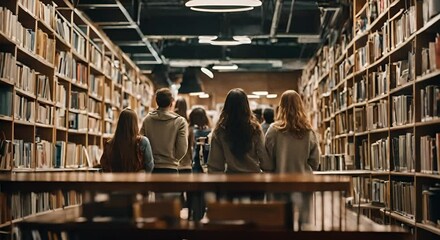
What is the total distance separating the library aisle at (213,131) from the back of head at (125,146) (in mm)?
31

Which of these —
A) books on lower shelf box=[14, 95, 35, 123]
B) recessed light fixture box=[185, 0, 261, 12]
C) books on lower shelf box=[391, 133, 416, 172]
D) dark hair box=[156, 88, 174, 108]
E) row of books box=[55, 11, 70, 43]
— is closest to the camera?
books on lower shelf box=[391, 133, 416, 172]

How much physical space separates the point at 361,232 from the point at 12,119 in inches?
140

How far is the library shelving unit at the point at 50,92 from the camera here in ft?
18.4

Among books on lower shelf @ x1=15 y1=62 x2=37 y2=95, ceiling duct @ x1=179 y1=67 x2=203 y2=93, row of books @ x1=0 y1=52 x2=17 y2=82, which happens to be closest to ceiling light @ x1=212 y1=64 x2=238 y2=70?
ceiling duct @ x1=179 y1=67 x2=203 y2=93

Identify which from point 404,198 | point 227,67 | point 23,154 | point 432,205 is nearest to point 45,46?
point 23,154

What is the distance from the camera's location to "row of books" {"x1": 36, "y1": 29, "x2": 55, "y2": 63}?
6676mm

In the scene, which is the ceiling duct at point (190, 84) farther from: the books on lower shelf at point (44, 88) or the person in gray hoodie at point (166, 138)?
the person in gray hoodie at point (166, 138)

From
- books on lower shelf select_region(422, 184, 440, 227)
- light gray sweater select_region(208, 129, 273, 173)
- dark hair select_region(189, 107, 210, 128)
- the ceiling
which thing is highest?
the ceiling

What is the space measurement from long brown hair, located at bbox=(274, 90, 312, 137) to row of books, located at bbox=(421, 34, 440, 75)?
98 cm

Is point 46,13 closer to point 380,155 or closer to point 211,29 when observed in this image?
point 380,155

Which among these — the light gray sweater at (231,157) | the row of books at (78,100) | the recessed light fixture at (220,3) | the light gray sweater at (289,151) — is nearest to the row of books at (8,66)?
the light gray sweater at (231,157)

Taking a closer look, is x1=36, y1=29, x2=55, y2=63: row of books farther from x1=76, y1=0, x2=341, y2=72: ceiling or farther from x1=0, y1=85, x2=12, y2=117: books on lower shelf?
x1=76, y1=0, x2=341, y2=72: ceiling

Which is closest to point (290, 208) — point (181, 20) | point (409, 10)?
point (409, 10)

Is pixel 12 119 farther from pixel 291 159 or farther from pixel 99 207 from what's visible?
pixel 99 207
